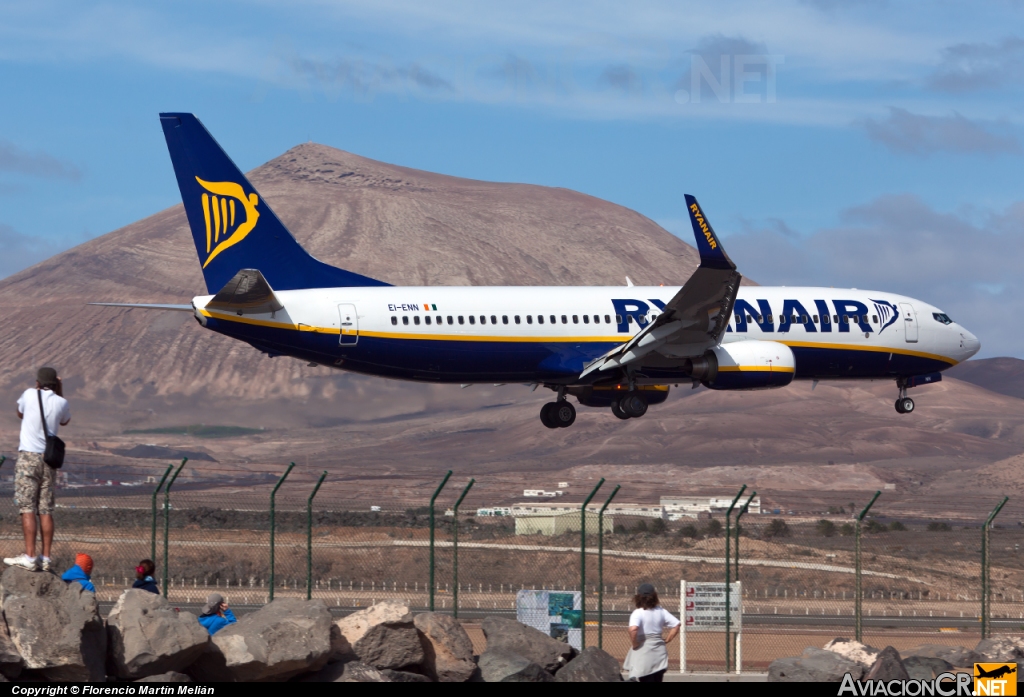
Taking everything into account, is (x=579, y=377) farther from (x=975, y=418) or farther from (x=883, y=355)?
(x=975, y=418)

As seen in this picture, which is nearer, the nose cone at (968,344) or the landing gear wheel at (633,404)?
the landing gear wheel at (633,404)

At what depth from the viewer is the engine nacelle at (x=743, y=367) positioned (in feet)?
130

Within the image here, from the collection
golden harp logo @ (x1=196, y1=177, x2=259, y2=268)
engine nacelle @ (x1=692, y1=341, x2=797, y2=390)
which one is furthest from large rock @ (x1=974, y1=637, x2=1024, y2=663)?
golden harp logo @ (x1=196, y1=177, x2=259, y2=268)

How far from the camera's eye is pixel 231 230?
39.4 m

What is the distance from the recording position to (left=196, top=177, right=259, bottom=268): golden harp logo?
1543 inches

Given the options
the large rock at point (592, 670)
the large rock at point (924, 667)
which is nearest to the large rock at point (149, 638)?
the large rock at point (592, 670)

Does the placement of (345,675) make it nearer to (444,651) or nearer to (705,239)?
(444,651)

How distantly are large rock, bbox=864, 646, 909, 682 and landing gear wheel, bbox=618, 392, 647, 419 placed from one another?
76.9 ft

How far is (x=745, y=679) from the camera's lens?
66.6ft

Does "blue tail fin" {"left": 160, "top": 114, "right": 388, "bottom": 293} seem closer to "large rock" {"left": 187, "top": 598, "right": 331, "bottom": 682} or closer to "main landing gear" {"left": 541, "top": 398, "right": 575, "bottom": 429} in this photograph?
"main landing gear" {"left": 541, "top": 398, "right": 575, "bottom": 429}

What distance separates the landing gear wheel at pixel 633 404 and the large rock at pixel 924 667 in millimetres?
22603

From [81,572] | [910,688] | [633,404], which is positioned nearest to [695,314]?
[633,404]

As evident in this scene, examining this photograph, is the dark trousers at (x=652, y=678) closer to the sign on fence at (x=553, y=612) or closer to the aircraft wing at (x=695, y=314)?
the sign on fence at (x=553, y=612)

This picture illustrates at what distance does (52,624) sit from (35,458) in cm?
198
